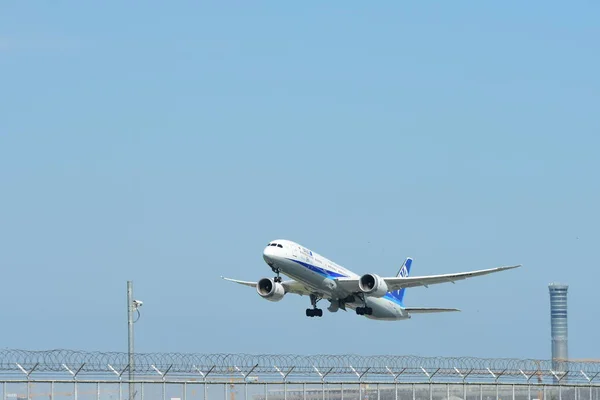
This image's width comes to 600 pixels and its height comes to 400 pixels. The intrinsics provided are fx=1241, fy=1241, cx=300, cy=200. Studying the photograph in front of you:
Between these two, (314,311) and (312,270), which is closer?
(312,270)

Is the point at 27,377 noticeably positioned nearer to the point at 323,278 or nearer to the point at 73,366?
the point at 73,366

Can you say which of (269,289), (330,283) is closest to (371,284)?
(330,283)

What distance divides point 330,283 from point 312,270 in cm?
275

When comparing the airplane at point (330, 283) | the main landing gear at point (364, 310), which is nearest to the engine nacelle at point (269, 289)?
the airplane at point (330, 283)

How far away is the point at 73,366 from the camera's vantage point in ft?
178

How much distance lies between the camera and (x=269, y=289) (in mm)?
85875

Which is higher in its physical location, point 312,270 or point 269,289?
point 312,270

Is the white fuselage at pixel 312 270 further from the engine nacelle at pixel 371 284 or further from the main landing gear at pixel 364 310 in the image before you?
the engine nacelle at pixel 371 284

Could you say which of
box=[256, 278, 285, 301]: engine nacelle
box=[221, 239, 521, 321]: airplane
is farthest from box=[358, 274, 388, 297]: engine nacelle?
box=[256, 278, 285, 301]: engine nacelle

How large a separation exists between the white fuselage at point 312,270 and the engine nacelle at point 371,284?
69.4 inches

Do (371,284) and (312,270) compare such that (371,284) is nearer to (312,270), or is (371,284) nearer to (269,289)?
(312,270)

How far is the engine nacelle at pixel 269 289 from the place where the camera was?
8569cm

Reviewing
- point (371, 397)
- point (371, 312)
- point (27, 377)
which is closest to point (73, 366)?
point (27, 377)

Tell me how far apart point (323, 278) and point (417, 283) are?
8337mm
